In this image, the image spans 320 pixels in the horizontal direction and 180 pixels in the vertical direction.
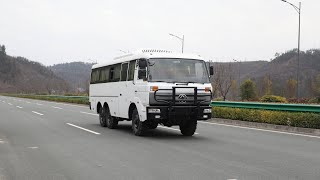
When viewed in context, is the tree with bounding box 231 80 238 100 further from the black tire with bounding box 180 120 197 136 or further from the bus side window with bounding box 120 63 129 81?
the black tire with bounding box 180 120 197 136

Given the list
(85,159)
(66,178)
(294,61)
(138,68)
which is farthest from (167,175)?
(294,61)

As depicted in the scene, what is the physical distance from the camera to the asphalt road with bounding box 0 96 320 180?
7.77m

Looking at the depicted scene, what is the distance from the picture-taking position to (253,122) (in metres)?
19.1

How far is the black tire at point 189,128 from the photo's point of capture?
47.5 ft

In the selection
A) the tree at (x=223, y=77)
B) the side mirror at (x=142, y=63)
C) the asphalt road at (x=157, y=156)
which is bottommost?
the asphalt road at (x=157, y=156)

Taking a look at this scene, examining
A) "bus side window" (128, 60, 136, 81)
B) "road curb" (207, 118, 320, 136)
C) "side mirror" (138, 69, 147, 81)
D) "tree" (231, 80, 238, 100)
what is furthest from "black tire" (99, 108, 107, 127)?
"tree" (231, 80, 238, 100)

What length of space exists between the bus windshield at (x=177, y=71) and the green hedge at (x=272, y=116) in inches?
185

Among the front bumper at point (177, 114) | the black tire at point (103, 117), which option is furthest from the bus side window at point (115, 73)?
the front bumper at point (177, 114)

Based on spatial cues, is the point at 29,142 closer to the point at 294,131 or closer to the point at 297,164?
the point at 297,164

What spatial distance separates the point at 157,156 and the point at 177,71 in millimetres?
4462

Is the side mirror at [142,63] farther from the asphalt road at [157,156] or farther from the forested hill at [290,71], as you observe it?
the forested hill at [290,71]

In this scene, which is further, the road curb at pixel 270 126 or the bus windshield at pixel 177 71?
the road curb at pixel 270 126

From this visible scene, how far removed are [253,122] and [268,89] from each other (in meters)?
41.3

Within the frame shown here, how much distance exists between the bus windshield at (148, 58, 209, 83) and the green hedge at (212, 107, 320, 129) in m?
4.71
